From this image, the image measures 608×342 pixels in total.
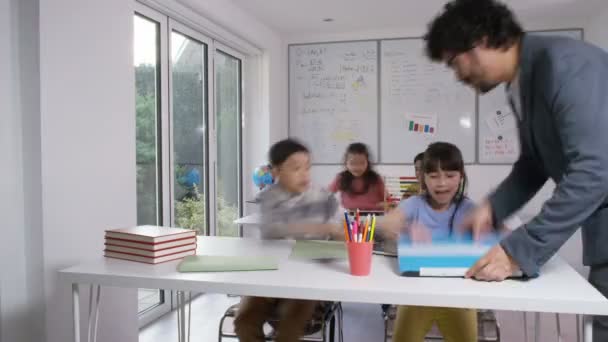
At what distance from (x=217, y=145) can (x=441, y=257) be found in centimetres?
315

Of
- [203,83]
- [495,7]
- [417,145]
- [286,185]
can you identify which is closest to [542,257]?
[495,7]

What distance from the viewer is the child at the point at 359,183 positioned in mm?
3684

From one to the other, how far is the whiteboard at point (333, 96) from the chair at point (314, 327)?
127 inches

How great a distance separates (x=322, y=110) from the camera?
17.0ft

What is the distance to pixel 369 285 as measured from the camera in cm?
118

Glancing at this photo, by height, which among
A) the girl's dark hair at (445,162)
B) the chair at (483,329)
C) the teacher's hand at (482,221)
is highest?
the girl's dark hair at (445,162)

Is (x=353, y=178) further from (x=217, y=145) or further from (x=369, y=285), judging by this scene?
(x=369, y=285)

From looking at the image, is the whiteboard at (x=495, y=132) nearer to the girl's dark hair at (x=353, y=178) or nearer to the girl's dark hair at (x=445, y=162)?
the girl's dark hair at (x=353, y=178)

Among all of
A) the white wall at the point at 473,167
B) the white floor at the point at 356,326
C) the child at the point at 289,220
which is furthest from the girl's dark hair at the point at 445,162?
the white wall at the point at 473,167

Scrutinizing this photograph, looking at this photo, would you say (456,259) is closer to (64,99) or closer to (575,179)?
(575,179)

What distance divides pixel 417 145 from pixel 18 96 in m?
3.81

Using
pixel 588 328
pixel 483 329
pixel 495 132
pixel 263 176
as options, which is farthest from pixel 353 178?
pixel 588 328

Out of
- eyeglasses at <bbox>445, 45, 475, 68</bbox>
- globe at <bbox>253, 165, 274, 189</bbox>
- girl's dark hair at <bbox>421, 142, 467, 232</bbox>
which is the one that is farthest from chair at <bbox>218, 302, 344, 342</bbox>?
globe at <bbox>253, 165, 274, 189</bbox>

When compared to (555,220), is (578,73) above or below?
above
